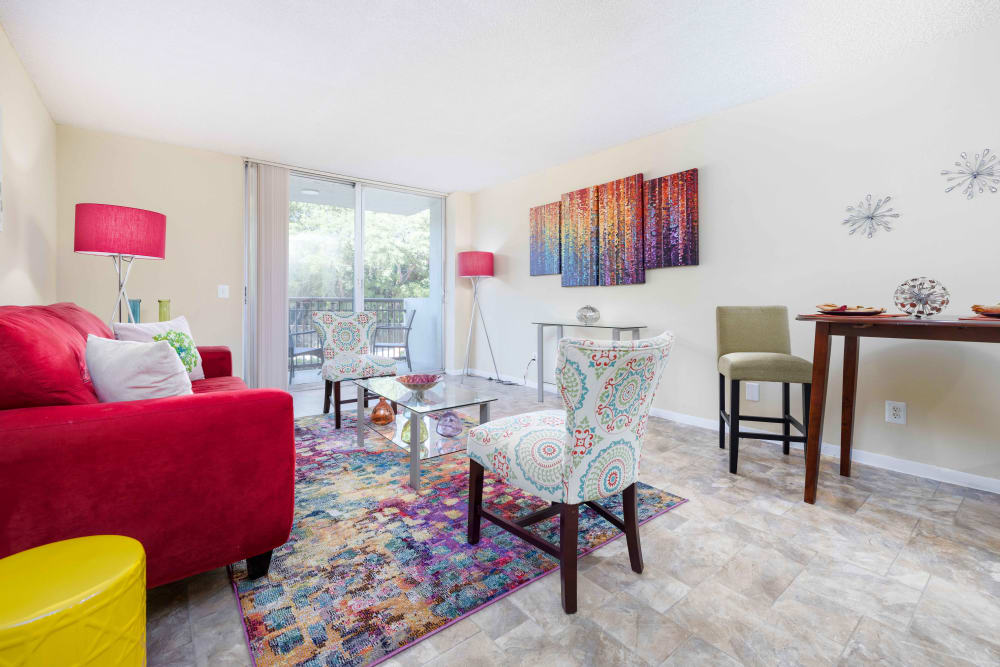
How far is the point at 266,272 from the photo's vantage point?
14.0 feet

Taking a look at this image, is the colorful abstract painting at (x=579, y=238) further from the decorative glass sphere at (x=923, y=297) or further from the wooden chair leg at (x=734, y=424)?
the decorative glass sphere at (x=923, y=297)

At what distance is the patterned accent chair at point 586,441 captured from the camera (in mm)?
1210

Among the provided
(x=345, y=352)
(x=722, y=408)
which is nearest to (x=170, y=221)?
(x=345, y=352)

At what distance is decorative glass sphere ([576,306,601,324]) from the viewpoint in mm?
3873

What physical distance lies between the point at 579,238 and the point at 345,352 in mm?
2295

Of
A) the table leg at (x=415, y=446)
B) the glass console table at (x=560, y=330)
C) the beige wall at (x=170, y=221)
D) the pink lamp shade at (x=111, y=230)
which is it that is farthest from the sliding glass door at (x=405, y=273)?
the table leg at (x=415, y=446)

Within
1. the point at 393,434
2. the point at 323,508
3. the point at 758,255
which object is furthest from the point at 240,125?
the point at 758,255

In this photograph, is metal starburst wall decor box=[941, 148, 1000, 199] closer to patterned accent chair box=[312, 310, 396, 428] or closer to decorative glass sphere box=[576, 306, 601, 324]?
decorative glass sphere box=[576, 306, 601, 324]

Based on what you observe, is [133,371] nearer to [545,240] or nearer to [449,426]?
[449,426]

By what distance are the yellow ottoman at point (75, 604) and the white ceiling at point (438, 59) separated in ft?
7.47

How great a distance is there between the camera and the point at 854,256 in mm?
2568

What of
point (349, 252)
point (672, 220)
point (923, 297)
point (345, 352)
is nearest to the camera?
point (923, 297)

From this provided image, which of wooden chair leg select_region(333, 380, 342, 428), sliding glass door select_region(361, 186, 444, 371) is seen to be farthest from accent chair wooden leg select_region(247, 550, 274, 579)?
sliding glass door select_region(361, 186, 444, 371)

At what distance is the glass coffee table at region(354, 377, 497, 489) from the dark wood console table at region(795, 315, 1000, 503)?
151cm
